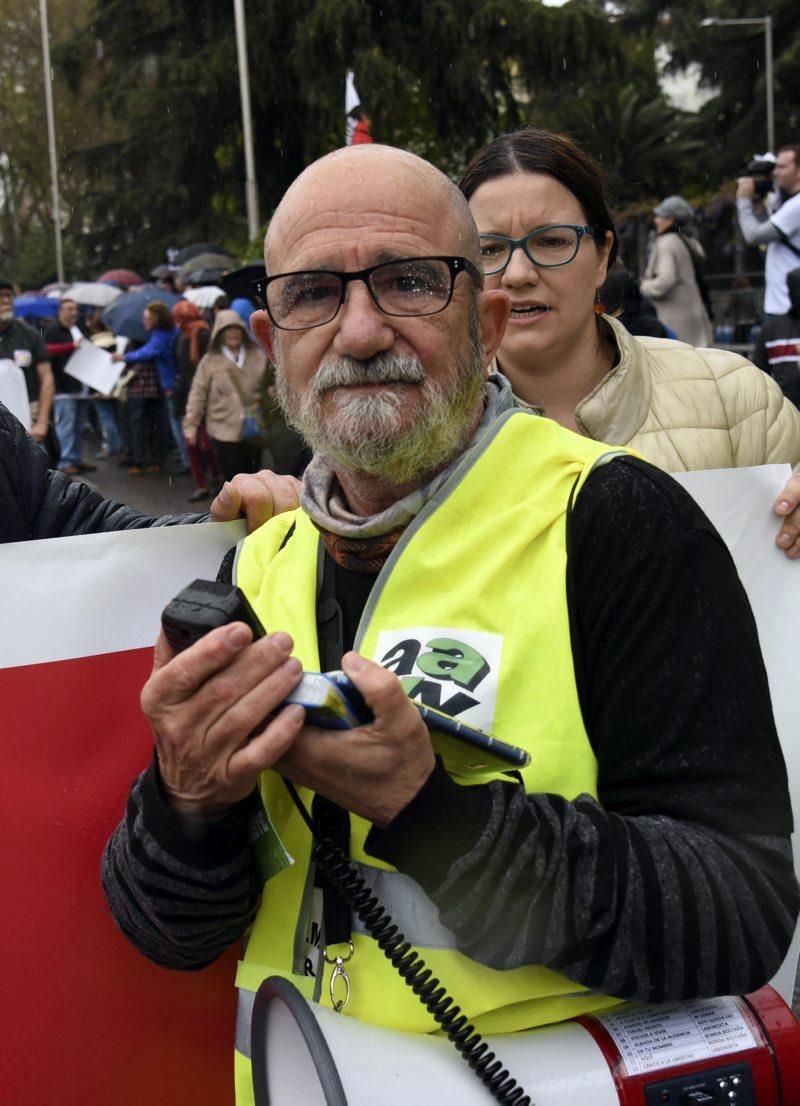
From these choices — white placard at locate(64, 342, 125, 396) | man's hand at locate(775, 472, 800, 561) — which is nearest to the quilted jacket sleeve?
man's hand at locate(775, 472, 800, 561)

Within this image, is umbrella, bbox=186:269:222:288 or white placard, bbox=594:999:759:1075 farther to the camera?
umbrella, bbox=186:269:222:288

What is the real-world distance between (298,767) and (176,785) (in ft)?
0.56

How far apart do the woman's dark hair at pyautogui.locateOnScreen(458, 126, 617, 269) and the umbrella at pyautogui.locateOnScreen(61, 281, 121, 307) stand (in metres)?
18.8

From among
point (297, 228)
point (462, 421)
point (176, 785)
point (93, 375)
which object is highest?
point (297, 228)

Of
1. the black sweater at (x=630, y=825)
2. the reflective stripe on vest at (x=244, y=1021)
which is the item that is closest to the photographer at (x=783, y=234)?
the black sweater at (x=630, y=825)

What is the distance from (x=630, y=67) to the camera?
28.4 metres

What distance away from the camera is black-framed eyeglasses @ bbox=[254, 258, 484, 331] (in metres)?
1.66

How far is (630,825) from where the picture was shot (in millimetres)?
1426

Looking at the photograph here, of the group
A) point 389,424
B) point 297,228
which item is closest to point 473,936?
point 389,424

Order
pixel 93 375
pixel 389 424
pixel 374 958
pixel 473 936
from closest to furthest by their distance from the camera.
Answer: pixel 473 936 → pixel 374 958 → pixel 389 424 → pixel 93 375

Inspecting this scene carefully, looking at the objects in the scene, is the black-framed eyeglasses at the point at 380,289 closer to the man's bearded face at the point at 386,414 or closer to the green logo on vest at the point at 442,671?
the man's bearded face at the point at 386,414

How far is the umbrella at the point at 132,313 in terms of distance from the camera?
16.0 meters

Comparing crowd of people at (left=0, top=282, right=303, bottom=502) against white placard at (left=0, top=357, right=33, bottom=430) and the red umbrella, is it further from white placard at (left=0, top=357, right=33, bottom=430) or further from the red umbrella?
the red umbrella

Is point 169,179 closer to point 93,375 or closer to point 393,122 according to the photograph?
point 393,122
